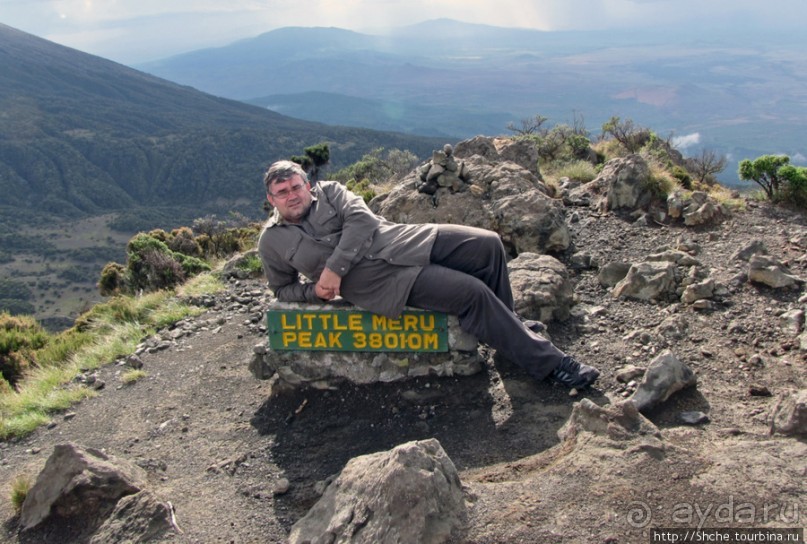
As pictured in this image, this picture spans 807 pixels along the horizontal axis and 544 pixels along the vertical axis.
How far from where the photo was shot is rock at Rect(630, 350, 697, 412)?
4234 millimetres

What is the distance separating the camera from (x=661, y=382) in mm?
4285

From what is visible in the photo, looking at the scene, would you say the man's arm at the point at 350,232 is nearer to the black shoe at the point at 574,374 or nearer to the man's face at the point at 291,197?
the man's face at the point at 291,197

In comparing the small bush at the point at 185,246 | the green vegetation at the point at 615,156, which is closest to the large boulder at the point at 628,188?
the green vegetation at the point at 615,156

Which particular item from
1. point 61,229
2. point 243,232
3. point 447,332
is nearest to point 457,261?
point 447,332

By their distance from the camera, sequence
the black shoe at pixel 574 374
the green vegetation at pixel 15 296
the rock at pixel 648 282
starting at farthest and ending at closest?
the green vegetation at pixel 15 296 → the rock at pixel 648 282 → the black shoe at pixel 574 374

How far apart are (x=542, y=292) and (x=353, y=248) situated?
2135 millimetres

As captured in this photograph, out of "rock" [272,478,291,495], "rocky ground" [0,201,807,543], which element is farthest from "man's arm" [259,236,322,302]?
"rock" [272,478,291,495]

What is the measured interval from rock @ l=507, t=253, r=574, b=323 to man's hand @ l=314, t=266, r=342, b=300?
A: 1973 mm

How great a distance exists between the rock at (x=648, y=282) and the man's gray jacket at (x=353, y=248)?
2.56 metres

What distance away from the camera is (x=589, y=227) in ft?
28.2

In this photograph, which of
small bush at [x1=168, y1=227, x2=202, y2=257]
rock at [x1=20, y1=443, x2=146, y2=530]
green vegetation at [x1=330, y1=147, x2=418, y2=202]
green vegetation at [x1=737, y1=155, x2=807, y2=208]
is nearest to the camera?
rock at [x1=20, y1=443, x2=146, y2=530]

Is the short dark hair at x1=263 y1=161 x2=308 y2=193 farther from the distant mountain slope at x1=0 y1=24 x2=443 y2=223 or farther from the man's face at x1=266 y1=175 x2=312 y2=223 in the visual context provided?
the distant mountain slope at x1=0 y1=24 x2=443 y2=223

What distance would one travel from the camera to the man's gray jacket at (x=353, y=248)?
4707mm

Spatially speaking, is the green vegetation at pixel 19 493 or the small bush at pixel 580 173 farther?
the small bush at pixel 580 173
